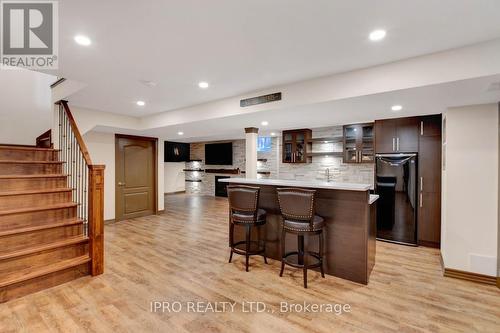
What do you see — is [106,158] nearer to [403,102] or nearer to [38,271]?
[38,271]

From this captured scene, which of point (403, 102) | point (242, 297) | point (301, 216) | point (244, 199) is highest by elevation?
point (403, 102)

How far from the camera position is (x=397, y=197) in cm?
448

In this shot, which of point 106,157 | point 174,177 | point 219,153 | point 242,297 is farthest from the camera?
point 174,177

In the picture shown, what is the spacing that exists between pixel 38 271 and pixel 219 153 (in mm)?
7763

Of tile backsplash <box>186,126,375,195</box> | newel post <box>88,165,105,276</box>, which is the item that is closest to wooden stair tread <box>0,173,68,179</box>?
newel post <box>88,165,105,276</box>

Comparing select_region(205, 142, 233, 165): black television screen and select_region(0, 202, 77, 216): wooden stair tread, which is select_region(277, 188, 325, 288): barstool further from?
select_region(205, 142, 233, 165): black television screen

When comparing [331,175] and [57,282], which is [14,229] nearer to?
[57,282]

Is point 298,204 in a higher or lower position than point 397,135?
lower

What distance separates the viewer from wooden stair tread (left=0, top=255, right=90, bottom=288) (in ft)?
8.42

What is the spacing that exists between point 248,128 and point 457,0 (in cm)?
389

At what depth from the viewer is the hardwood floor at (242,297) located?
85.4 inches

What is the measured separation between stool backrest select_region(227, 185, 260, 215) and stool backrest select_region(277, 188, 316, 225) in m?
0.40

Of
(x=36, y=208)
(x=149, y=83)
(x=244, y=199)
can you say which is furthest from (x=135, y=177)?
(x=244, y=199)

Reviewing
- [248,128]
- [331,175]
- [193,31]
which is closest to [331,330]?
[193,31]
